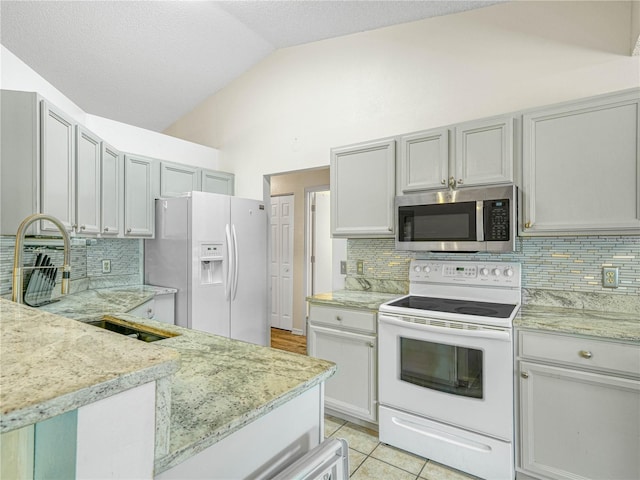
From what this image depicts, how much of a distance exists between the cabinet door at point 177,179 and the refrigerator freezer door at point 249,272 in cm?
66

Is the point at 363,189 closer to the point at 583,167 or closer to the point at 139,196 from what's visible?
the point at 583,167

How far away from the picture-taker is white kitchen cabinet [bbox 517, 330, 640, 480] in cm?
157

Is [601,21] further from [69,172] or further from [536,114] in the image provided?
[69,172]

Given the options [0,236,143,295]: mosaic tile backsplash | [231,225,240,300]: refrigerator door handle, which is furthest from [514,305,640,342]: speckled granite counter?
[0,236,143,295]: mosaic tile backsplash

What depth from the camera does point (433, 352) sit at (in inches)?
78.7

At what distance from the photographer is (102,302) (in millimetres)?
2252

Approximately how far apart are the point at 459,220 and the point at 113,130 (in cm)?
313

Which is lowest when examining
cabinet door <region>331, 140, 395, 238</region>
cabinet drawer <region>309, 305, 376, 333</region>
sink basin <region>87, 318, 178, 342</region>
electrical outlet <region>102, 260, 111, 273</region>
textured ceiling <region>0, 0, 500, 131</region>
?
cabinet drawer <region>309, 305, 376, 333</region>

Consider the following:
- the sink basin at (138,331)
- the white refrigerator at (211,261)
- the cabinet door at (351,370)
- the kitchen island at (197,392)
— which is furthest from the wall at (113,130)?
the cabinet door at (351,370)

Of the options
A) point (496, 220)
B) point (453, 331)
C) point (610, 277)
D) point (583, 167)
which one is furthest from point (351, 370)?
point (583, 167)

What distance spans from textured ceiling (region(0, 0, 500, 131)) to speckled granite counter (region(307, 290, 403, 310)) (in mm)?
2199

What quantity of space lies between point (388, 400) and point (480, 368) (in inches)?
24.3

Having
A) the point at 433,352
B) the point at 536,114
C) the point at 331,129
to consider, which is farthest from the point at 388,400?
the point at 331,129

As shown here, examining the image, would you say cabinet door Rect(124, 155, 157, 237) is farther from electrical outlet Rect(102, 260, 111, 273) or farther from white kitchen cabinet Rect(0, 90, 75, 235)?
white kitchen cabinet Rect(0, 90, 75, 235)
